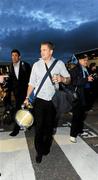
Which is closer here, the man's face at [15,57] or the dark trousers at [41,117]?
the dark trousers at [41,117]

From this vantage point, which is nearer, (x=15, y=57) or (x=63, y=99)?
(x=63, y=99)

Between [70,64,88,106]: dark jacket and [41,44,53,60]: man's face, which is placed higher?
[41,44,53,60]: man's face

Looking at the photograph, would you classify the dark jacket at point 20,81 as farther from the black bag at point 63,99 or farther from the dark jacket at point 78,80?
the black bag at point 63,99

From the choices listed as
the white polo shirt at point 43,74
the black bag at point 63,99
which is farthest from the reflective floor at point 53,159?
the white polo shirt at point 43,74

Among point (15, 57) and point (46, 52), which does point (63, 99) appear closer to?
point (46, 52)

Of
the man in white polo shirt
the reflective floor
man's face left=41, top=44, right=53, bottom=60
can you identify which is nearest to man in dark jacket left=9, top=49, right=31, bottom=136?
the reflective floor

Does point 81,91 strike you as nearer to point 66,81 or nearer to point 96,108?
point 66,81

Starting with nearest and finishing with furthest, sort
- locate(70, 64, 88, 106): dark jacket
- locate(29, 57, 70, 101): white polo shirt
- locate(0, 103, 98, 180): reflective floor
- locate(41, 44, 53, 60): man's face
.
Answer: locate(0, 103, 98, 180): reflective floor, locate(41, 44, 53, 60): man's face, locate(29, 57, 70, 101): white polo shirt, locate(70, 64, 88, 106): dark jacket

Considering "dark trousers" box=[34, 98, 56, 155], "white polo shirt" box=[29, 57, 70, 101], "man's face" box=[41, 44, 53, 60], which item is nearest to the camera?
"man's face" box=[41, 44, 53, 60]

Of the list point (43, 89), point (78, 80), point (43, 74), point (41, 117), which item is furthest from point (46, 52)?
point (78, 80)

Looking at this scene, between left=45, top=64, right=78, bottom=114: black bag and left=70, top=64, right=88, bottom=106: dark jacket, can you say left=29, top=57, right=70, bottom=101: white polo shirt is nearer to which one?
left=45, top=64, right=78, bottom=114: black bag

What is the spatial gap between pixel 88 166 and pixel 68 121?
5.24 m

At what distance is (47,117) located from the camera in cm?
786

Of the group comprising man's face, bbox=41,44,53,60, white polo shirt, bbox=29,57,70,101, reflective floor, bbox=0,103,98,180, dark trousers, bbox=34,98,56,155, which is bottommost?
reflective floor, bbox=0,103,98,180
